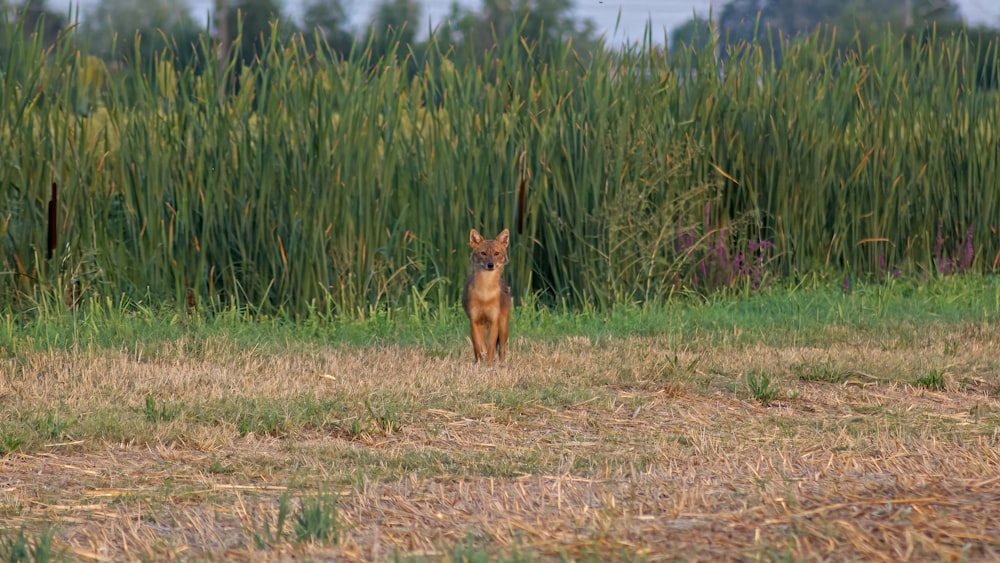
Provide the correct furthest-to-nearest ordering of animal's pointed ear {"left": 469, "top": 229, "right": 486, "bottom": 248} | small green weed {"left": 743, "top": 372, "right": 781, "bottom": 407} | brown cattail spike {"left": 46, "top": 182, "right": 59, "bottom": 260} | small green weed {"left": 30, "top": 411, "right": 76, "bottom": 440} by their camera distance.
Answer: brown cattail spike {"left": 46, "top": 182, "right": 59, "bottom": 260}, animal's pointed ear {"left": 469, "top": 229, "right": 486, "bottom": 248}, small green weed {"left": 743, "top": 372, "right": 781, "bottom": 407}, small green weed {"left": 30, "top": 411, "right": 76, "bottom": 440}

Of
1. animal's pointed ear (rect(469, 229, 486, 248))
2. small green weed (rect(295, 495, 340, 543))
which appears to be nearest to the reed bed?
animal's pointed ear (rect(469, 229, 486, 248))

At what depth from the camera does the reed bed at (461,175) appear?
31.8 feet

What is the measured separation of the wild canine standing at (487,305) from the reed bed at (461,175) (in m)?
1.94

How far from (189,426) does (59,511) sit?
135 cm

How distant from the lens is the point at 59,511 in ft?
15.6

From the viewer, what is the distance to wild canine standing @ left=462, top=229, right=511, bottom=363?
7934 mm

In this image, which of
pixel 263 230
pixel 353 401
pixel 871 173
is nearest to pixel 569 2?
pixel 871 173

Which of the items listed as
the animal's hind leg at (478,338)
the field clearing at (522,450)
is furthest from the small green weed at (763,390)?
the animal's hind leg at (478,338)

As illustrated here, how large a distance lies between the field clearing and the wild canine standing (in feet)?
0.59

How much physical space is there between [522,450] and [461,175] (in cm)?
491

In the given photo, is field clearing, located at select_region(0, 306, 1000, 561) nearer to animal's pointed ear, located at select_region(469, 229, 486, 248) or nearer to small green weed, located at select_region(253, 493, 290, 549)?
small green weed, located at select_region(253, 493, 290, 549)

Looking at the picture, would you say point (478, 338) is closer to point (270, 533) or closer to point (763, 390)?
point (763, 390)

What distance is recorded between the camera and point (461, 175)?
412 inches

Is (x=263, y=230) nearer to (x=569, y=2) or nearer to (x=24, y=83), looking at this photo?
(x=24, y=83)
